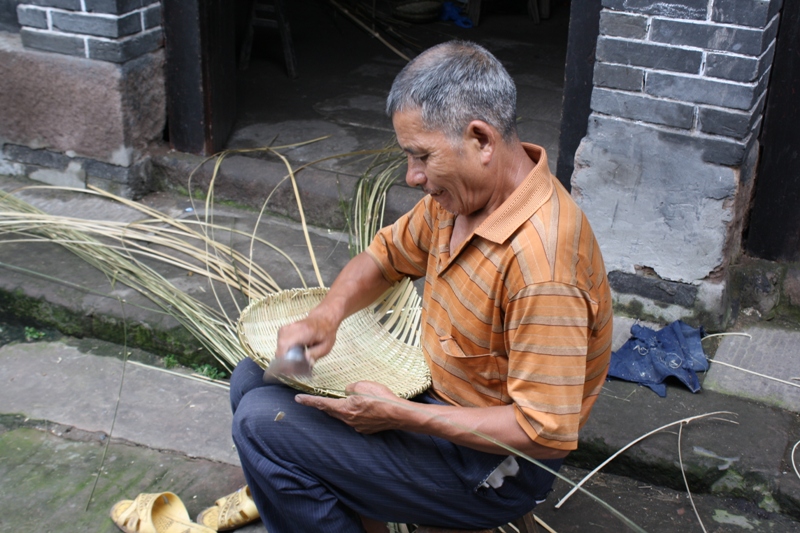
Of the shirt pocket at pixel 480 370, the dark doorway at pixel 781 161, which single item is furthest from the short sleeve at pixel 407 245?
the dark doorway at pixel 781 161

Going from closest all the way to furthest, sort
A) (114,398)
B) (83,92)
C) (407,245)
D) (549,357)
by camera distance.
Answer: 1. (549,357)
2. (407,245)
3. (114,398)
4. (83,92)

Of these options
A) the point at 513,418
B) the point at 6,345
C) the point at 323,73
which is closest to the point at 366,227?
the point at 6,345

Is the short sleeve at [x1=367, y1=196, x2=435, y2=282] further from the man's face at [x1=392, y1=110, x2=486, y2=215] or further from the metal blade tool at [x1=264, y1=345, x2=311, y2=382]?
the metal blade tool at [x1=264, y1=345, x2=311, y2=382]

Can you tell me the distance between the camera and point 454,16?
639 cm

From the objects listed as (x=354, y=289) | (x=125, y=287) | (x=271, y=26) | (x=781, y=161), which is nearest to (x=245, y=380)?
(x=354, y=289)

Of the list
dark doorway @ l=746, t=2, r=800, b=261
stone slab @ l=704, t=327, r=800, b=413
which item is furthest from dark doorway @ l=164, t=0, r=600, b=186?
stone slab @ l=704, t=327, r=800, b=413

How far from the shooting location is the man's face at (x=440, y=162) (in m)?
1.69

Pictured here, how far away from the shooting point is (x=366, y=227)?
10.7 ft

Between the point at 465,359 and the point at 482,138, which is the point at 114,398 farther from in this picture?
the point at 482,138

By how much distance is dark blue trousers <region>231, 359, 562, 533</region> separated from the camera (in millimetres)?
1821

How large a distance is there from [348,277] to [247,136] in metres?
2.24

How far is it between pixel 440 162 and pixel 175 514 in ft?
4.26

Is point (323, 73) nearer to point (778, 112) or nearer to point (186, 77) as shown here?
point (186, 77)

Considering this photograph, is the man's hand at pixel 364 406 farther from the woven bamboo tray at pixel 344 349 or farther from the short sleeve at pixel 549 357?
the short sleeve at pixel 549 357
